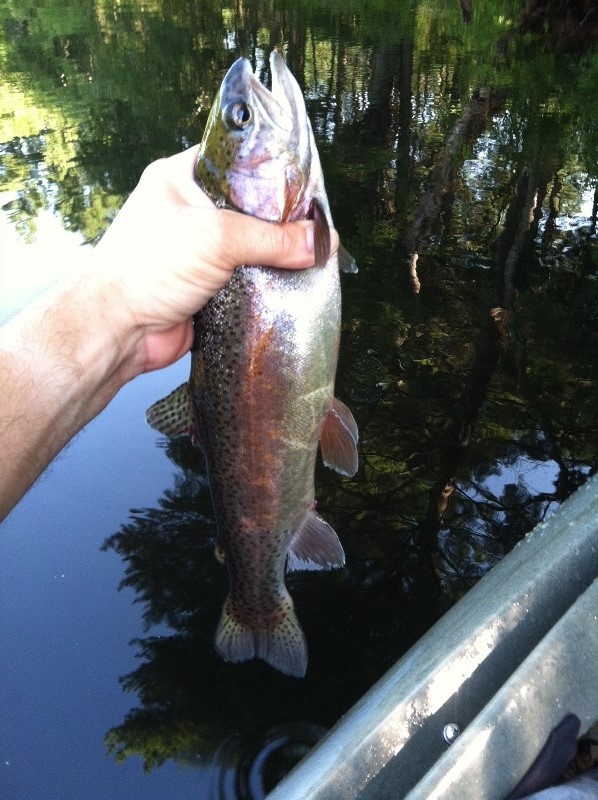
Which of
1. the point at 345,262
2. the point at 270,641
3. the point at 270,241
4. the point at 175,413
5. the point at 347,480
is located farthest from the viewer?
the point at 347,480

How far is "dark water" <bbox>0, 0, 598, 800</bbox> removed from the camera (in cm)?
367

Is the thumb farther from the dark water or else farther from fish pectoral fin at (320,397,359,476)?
the dark water

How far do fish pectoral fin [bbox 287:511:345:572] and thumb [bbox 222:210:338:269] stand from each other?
38.6 inches

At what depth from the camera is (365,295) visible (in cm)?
689

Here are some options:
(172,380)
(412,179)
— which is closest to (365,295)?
(172,380)

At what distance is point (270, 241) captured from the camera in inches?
84.6

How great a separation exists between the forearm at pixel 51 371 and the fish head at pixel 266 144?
79 cm

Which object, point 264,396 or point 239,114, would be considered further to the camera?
point 264,396

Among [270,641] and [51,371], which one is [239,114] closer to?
[51,371]

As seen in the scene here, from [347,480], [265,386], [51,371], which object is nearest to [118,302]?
[51,371]

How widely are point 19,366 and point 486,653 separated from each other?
1.88m

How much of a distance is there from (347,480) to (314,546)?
2497 mm

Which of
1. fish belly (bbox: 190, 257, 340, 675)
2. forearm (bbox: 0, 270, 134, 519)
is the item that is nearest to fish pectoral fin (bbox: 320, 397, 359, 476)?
fish belly (bbox: 190, 257, 340, 675)

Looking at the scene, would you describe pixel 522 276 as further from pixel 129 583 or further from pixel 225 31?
pixel 225 31
